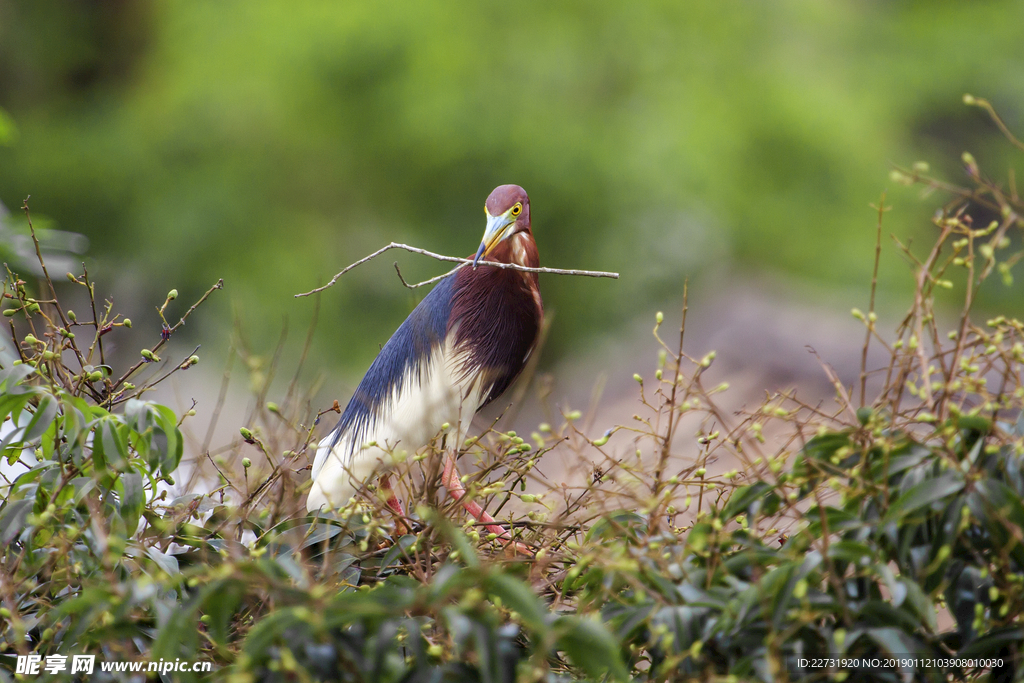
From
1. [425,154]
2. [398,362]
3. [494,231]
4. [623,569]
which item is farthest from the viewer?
[425,154]

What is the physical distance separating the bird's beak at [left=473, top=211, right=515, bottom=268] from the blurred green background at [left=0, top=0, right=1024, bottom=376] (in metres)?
Answer: 4.48

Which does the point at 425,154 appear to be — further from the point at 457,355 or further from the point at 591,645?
the point at 591,645

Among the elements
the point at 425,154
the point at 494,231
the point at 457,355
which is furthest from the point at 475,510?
the point at 425,154

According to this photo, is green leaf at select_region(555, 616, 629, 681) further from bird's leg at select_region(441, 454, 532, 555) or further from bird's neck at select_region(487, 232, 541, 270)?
bird's neck at select_region(487, 232, 541, 270)

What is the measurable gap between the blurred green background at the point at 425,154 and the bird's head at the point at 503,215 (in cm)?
445

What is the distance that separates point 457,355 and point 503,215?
236 mm

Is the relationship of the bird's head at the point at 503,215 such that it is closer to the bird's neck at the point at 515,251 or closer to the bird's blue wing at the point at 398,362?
the bird's neck at the point at 515,251

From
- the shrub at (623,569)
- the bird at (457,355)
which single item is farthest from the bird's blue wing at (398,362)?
the shrub at (623,569)

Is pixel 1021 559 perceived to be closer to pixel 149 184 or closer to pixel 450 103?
pixel 450 103

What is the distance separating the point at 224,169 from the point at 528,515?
20.6 ft

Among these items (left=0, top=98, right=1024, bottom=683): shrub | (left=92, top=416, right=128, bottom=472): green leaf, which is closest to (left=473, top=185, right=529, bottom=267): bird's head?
(left=0, top=98, right=1024, bottom=683): shrub

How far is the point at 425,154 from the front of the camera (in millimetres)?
6152

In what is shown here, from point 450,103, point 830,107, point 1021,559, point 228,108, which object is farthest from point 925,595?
point 830,107

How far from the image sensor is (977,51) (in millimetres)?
8445
